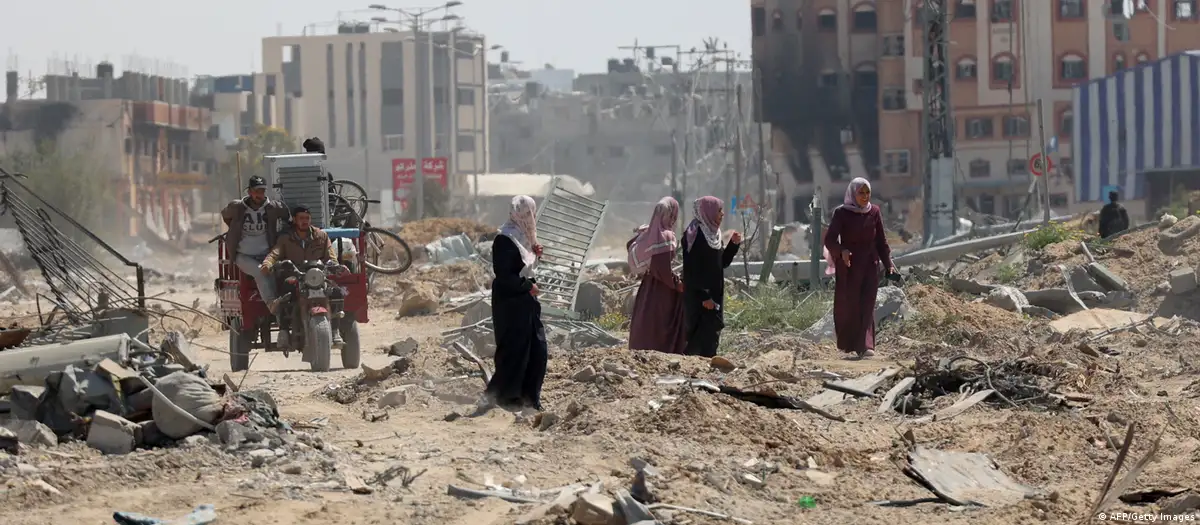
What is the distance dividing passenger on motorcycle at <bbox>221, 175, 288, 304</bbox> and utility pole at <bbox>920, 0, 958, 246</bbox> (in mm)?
13759

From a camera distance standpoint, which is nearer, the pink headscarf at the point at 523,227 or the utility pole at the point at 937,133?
the pink headscarf at the point at 523,227

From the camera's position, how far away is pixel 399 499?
7363mm

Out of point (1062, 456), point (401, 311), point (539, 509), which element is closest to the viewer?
point (539, 509)

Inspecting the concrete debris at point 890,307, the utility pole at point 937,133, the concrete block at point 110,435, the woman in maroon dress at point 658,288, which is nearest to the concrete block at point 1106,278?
the concrete debris at point 890,307

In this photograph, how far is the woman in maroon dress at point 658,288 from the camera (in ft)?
40.9

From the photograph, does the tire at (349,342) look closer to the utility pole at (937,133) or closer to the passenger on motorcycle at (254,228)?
the passenger on motorcycle at (254,228)

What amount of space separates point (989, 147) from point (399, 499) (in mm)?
58213

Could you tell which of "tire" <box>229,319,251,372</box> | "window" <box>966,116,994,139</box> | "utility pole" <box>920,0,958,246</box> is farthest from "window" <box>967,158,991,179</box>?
"tire" <box>229,319,251,372</box>

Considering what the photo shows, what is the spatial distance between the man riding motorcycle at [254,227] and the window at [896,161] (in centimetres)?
5274

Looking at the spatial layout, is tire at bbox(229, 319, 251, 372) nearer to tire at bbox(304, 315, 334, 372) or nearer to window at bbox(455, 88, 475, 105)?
tire at bbox(304, 315, 334, 372)

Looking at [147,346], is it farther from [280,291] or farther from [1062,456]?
[1062,456]

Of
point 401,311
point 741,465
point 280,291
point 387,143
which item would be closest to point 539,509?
point 741,465

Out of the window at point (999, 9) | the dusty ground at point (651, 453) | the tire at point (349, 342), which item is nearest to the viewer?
the dusty ground at point (651, 453)

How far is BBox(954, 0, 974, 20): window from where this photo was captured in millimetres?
63219
